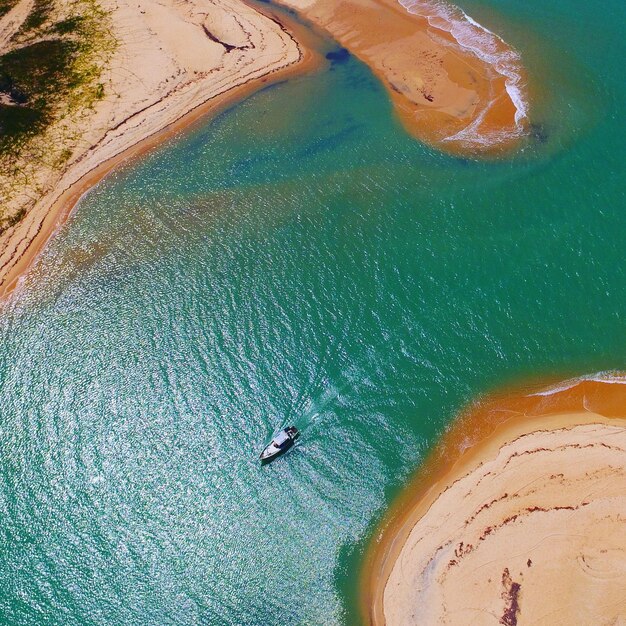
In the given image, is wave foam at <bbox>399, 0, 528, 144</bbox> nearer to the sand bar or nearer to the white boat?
the sand bar

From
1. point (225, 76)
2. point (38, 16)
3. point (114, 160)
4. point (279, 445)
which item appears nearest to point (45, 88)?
point (114, 160)

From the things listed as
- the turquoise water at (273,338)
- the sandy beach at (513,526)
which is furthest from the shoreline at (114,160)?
the sandy beach at (513,526)

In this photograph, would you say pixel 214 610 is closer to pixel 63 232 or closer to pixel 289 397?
pixel 289 397

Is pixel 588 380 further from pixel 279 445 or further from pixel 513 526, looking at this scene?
pixel 279 445

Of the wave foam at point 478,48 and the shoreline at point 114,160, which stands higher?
the shoreline at point 114,160

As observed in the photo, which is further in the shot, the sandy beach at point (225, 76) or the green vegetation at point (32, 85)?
the green vegetation at point (32, 85)

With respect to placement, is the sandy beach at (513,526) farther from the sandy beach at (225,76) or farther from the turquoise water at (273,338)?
the sandy beach at (225,76)

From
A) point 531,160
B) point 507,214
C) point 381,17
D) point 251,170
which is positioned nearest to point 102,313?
point 251,170
